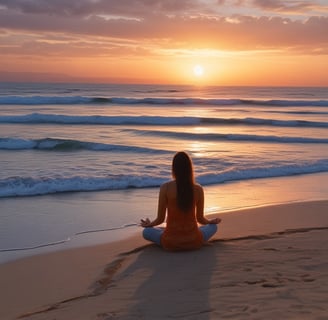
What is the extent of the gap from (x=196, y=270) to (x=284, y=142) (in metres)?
14.1

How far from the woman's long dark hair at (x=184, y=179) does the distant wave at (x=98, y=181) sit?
173 inches

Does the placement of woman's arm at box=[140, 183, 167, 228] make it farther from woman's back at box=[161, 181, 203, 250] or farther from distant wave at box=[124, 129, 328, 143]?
distant wave at box=[124, 129, 328, 143]

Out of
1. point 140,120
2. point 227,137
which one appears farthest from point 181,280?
point 140,120

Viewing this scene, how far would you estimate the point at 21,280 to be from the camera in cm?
510

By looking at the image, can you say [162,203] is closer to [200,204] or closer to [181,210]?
[181,210]

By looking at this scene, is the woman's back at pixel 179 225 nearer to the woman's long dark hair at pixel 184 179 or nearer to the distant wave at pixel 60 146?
the woman's long dark hair at pixel 184 179

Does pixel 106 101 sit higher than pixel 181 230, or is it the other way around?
pixel 106 101

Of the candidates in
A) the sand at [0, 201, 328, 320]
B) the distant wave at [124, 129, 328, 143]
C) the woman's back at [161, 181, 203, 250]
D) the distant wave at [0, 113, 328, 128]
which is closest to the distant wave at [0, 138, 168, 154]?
the distant wave at [124, 129, 328, 143]

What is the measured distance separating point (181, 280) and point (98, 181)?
5.53 metres

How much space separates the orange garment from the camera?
565cm

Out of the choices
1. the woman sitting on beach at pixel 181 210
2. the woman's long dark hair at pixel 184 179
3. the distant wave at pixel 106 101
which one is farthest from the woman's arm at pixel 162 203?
the distant wave at pixel 106 101

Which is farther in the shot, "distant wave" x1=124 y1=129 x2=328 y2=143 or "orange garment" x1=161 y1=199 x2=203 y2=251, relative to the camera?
"distant wave" x1=124 y1=129 x2=328 y2=143

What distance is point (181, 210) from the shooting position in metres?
5.61

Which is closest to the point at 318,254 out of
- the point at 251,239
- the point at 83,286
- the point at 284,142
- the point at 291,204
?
the point at 251,239
